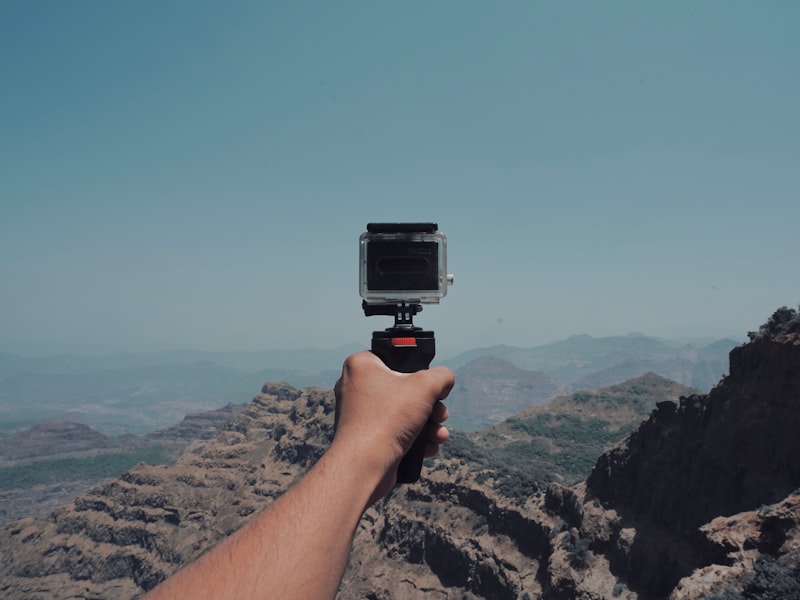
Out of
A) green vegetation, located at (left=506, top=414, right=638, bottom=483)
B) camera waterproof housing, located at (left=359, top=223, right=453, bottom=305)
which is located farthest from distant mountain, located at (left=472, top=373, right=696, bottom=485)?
camera waterproof housing, located at (left=359, top=223, right=453, bottom=305)

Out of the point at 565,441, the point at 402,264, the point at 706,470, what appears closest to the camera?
the point at 402,264

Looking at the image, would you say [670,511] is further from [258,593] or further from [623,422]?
[623,422]

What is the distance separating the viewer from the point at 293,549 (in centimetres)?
251

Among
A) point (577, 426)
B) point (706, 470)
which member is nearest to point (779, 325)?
point (706, 470)

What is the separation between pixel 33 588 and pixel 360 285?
4637 inches

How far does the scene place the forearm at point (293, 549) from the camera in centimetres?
233

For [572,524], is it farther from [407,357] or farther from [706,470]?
[407,357]

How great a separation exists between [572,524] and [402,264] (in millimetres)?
48201

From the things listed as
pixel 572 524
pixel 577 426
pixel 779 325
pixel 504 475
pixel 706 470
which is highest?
pixel 779 325

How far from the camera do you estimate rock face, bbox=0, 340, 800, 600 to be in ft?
92.2

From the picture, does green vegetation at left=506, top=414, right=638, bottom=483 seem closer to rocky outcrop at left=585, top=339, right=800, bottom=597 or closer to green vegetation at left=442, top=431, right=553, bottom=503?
green vegetation at left=442, top=431, right=553, bottom=503

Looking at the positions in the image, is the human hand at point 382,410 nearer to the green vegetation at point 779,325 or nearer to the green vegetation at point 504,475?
the green vegetation at point 779,325

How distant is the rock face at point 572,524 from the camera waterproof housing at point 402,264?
25985 millimetres

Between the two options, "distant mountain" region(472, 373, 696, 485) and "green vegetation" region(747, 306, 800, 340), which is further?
"distant mountain" region(472, 373, 696, 485)
